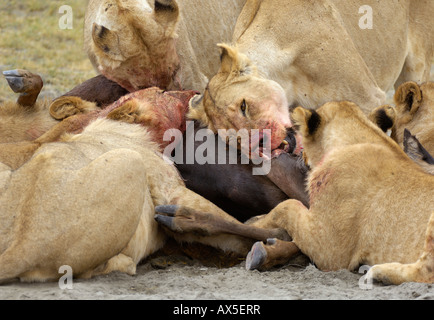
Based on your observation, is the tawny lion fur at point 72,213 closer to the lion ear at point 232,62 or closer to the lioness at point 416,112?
the lion ear at point 232,62

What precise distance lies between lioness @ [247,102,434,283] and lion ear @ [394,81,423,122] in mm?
896

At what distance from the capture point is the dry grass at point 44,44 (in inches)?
477

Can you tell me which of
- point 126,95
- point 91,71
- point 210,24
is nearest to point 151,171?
point 126,95

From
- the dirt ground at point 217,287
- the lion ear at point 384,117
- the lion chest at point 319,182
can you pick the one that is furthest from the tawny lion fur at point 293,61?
the dirt ground at point 217,287

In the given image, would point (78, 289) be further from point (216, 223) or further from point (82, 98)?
point (82, 98)

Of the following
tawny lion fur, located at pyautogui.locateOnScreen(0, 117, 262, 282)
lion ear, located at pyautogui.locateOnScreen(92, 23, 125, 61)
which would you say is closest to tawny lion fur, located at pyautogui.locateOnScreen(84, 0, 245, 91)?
lion ear, located at pyautogui.locateOnScreen(92, 23, 125, 61)

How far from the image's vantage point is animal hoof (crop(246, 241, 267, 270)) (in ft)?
13.9

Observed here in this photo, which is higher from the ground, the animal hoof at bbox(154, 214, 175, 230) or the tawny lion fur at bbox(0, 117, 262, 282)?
the tawny lion fur at bbox(0, 117, 262, 282)

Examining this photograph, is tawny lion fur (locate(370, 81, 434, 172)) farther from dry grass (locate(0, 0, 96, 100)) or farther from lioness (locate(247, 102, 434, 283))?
dry grass (locate(0, 0, 96, 100))

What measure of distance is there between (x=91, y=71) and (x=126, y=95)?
749cm

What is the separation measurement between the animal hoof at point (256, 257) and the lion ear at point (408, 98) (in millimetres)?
1726

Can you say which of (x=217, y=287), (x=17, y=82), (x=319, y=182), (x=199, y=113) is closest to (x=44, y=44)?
(x=17, y=82)

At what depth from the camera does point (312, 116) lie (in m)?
4.60

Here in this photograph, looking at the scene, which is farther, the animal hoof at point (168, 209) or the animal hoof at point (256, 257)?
the animal hoof at point (168, 209)
